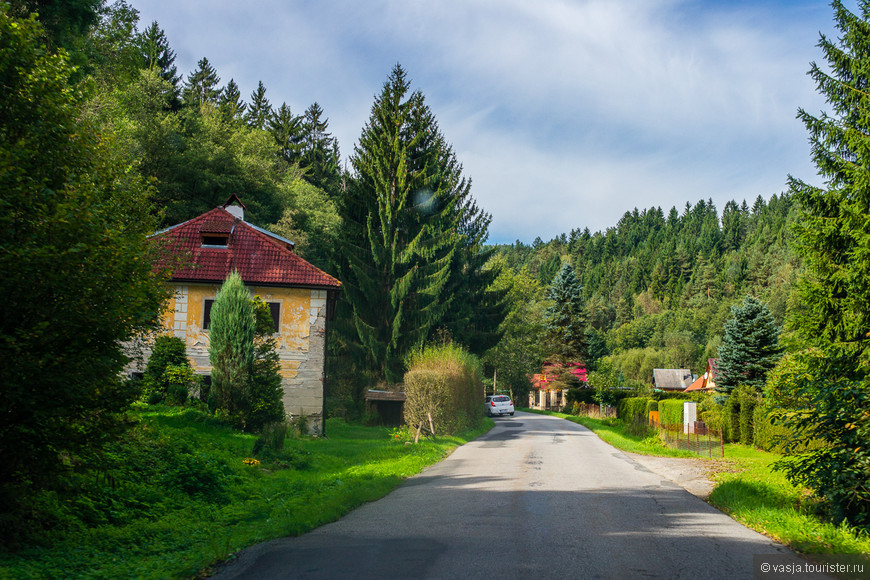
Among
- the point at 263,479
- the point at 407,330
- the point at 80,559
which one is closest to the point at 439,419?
the point at 407,330

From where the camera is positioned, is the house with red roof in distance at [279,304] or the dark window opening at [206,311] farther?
the dark window opening at [206,311]

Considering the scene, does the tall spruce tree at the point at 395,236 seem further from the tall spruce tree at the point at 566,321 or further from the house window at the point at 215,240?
the tall spruce tree at the point at 566,321

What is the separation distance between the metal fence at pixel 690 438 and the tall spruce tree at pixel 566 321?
116 feet

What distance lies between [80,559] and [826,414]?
936 centimetres

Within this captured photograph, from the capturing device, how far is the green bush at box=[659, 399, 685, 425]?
2928 cm

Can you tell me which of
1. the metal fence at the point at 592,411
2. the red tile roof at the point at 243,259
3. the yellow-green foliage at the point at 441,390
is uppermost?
the red tile roof at the point at 243,259

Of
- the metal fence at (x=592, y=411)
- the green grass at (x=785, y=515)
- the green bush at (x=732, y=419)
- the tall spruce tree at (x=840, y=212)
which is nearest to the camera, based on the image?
the green grass at (x=785, y=515)

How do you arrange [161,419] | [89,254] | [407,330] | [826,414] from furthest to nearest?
1. [407,330]
2. [161,419]
3. [826,414]
4. [89,254]

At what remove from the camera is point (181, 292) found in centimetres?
2461

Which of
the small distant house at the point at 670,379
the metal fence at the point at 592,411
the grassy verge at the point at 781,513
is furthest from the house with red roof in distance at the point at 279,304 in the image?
the small distant house at the point at 670,379

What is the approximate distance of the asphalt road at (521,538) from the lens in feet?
20.1

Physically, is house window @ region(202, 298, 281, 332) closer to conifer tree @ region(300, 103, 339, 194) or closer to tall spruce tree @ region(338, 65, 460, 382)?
tall spruce tree @ region(338, 65, 460, 382)

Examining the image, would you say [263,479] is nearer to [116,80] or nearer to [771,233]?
[116,80]

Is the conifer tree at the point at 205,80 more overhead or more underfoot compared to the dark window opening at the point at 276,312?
more overhead
